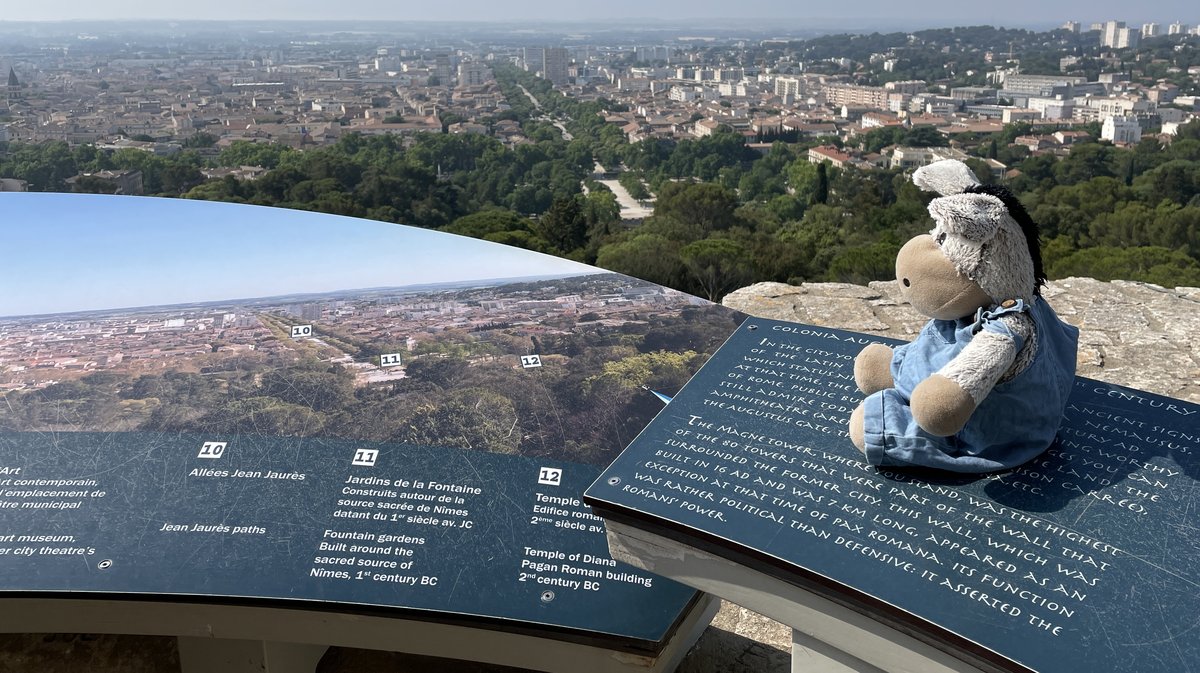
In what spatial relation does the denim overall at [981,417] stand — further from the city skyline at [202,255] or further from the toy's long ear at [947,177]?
the city skyline at [202,255]

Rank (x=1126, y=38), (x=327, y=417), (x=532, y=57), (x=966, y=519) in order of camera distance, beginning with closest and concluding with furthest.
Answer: (x=966, y=519) < (x=327, y=417) < (x=532, y=57) < (x=1126, y=38)

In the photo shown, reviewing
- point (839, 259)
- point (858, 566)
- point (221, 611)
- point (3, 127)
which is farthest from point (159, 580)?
point (3, 127)

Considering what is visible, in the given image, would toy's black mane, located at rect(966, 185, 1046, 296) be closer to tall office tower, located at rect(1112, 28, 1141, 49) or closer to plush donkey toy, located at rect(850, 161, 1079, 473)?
plush donkey toy, located at rect(850, 161, 1079, 473)

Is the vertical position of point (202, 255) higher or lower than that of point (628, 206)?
higher

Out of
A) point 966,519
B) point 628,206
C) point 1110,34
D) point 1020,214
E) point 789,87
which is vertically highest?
A: point 1110,34

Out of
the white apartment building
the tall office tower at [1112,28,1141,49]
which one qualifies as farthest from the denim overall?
the tall office tower at [1112,28,1141,49]

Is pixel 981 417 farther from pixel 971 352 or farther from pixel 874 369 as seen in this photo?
pixel 874 369

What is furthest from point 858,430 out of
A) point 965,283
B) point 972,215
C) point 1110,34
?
point 1110,34
